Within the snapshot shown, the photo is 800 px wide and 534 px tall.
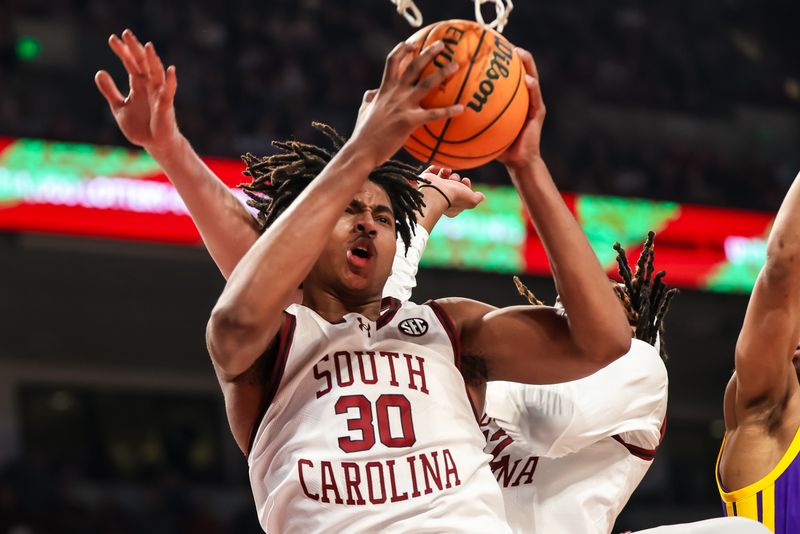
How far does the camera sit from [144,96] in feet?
8.41

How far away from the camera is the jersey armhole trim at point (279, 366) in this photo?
7.82 ft

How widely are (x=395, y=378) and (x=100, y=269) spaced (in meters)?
8.59

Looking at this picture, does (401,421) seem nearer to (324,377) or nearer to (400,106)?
(324,377)

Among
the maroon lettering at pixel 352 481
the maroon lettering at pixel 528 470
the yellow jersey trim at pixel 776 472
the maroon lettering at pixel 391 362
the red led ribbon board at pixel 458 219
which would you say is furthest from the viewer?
the red led ribbon board at pixel 458 219

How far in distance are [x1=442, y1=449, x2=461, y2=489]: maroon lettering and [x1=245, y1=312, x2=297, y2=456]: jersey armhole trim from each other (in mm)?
372

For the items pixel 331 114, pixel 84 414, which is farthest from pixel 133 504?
pixel 331 114

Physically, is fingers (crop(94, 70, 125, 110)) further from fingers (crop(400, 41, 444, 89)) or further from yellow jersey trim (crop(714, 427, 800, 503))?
yellow jersey trim (crop(714, 427, 800, 503))

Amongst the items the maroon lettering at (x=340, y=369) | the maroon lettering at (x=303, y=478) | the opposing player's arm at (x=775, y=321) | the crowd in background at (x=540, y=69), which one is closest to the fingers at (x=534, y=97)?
the maroon lettering at (x=340, y=369)

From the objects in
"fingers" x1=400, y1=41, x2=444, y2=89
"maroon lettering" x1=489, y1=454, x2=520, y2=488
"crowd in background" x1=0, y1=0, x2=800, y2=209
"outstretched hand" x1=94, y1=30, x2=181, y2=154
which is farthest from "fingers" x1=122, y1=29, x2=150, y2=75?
"crowd in background" x1=0, y1=0, x2=800, y2=209

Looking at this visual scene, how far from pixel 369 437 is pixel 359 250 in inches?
16.2

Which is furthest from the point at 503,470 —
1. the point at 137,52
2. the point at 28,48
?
the point at 28,48

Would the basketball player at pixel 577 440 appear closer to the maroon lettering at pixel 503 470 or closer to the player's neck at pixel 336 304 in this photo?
the maroon lettering at pixel 503 470

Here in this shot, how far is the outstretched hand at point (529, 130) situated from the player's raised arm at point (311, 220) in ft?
0.68

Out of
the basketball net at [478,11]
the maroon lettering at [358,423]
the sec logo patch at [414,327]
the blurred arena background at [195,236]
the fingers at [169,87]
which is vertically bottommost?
the maroon lettering at [358,423]
